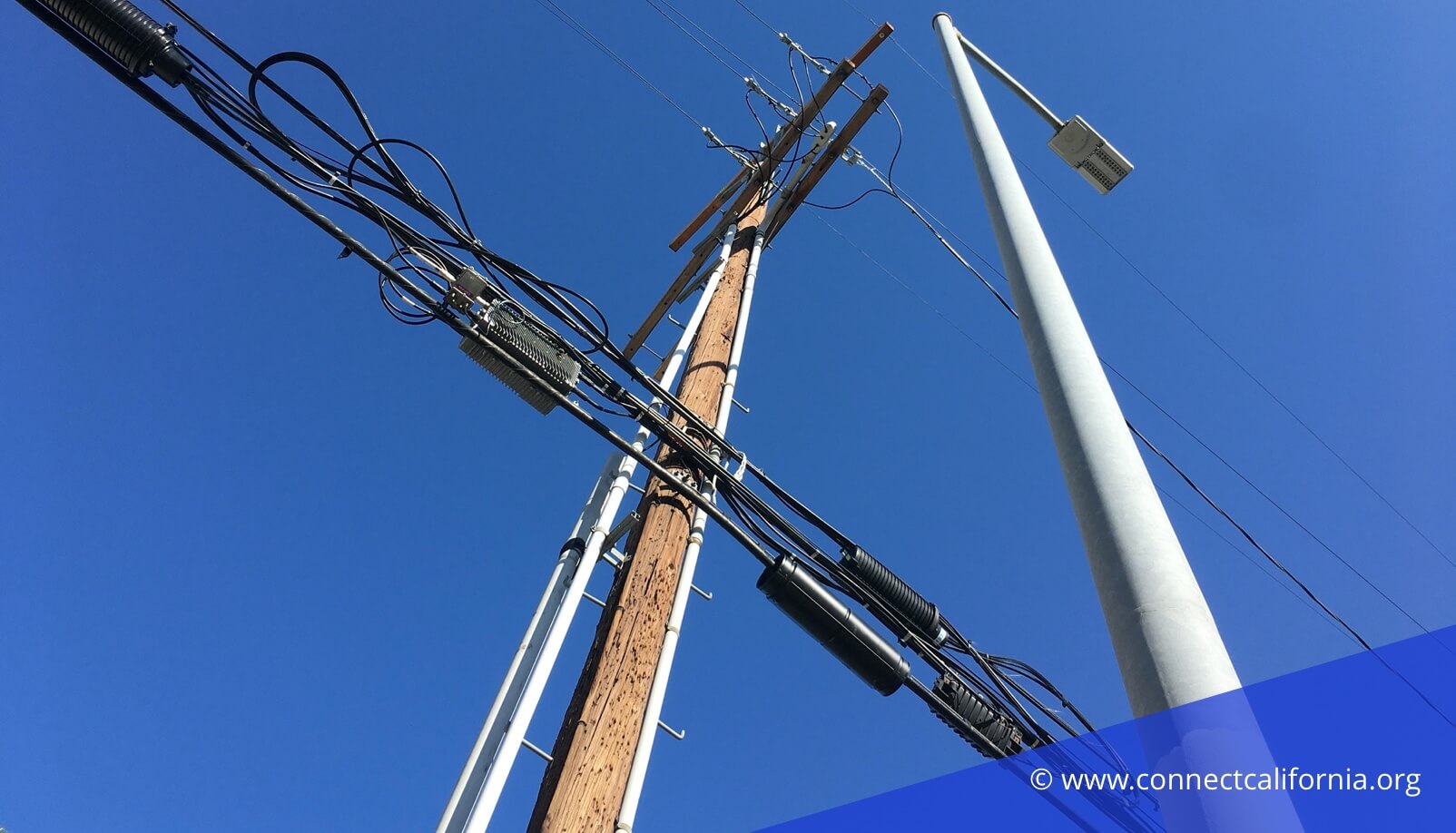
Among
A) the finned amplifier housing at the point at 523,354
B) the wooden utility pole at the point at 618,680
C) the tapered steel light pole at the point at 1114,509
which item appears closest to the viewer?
the tapered steel light pole at the point at 1114,509

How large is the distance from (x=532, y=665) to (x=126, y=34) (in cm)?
306

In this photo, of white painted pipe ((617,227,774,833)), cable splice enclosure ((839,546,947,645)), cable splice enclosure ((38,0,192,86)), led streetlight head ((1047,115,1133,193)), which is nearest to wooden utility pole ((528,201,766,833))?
white painted pipe ((617,227,774,833))

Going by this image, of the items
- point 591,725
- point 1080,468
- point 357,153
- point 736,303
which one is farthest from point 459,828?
point 736,303

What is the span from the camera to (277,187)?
3.79m

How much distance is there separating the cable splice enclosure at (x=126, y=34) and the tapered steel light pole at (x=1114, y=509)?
3.44 metres

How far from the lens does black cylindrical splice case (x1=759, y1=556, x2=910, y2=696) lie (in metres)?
4.46

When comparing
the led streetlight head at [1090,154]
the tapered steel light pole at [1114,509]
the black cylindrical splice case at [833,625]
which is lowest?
the tapered steel light pole at [1114,509]

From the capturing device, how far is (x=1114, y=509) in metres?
2.00

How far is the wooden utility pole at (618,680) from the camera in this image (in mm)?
3160

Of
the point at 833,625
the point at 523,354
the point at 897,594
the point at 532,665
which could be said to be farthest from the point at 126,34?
the point at 897,594

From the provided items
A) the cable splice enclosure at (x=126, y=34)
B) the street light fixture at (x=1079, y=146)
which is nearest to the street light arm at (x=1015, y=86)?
the street light fixture at (x=1079, y=146)

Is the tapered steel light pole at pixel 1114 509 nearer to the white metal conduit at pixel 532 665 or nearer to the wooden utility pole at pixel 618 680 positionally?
Result: the wooden utility pole at pixel 618 680

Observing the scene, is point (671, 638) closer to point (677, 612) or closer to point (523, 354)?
point (677, 612)

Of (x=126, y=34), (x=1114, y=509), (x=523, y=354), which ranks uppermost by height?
(x=126, y=34)
